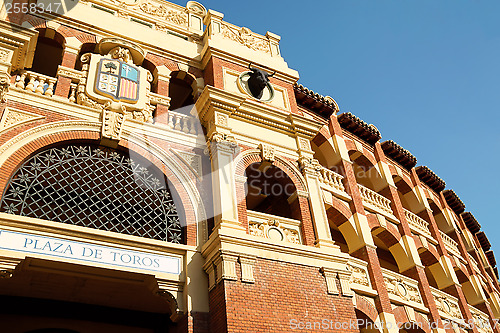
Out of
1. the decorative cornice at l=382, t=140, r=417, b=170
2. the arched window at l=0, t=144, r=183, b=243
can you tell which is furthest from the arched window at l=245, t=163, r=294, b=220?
the decorative cornice at l=382, t=140, r=417, b=170

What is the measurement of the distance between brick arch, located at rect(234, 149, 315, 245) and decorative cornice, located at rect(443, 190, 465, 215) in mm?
14363

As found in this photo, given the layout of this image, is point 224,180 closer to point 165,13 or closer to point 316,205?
point 316,205

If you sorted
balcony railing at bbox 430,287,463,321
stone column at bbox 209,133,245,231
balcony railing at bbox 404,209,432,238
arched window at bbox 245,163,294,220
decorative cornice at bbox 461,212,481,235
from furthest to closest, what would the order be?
decorative cornice at bbox 461,212,481,235 < balcony railing at bbox 404,209,432,238 < balcony railing at bbox 430,287,463,321 < arched window at bbox 245,163,294,220 < stone column at bbox 209,133,245,231

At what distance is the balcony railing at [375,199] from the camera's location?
16172mm

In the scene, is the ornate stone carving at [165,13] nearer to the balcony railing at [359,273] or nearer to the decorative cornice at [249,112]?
the decorative cornice at [249,112]

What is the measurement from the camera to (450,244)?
67.3ft

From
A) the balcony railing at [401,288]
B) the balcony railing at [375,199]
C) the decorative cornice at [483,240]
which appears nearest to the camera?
the balcony railing at [401,288]

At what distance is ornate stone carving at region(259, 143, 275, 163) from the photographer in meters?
11.6

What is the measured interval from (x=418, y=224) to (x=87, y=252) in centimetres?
1399

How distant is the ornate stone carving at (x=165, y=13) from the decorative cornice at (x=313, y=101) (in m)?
4.61

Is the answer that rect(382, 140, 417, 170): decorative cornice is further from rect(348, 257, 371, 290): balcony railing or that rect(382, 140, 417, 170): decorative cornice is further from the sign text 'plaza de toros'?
rect(348, 257, 371, 290): balcony railing

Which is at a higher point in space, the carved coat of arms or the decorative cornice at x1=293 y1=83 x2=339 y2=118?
the decorative cornice at x1=293 y1=83 x2=339 y2=118

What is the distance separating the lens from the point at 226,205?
33.0 ft

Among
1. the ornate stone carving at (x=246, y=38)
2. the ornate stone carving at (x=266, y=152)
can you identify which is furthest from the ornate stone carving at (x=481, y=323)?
the ornate stone carving at (x=246, y=38)
